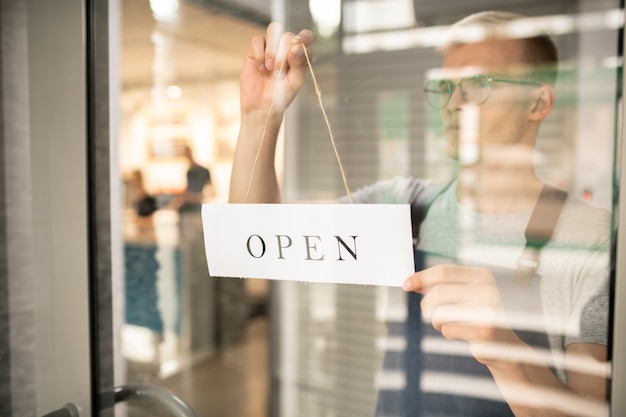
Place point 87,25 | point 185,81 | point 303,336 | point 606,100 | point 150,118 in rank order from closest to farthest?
point 87,25
point 606,100
point 150,118
point 303,336
point 185,81

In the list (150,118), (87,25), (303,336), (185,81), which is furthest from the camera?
(185,81)

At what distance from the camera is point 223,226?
2.25ft

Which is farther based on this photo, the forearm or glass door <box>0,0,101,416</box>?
glass door <box>0,0,101,416</box>

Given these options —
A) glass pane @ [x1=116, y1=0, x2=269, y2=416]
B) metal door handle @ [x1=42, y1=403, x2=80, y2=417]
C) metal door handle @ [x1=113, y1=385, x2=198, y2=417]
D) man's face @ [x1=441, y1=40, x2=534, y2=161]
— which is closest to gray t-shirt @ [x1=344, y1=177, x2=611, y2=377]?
man's face @ [x1=441, y1=40, x2=534, y2=161]

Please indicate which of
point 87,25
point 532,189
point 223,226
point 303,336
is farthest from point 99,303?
point 303,336

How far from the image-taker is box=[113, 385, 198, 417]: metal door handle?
0.81 m

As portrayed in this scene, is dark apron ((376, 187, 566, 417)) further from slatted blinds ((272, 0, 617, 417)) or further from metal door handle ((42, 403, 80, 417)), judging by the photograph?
slatted blinds ((272, 0, 617, 417))

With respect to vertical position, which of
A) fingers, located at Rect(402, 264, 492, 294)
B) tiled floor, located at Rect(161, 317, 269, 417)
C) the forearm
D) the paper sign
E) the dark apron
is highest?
the forearm

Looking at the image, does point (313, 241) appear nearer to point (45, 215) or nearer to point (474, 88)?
point (474, 88)

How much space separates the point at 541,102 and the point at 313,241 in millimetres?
486

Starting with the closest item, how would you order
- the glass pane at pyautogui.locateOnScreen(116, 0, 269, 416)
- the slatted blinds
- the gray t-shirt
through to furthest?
the gray t-shirt → the glass pane at pyautogui.locateOnScreen(116, 0, 269, 416) → the slatted blinds

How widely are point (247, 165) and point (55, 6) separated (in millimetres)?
479

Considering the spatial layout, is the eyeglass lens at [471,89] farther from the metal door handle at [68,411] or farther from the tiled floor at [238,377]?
the tiled floor at [238,377]

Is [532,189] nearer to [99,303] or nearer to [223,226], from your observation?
[223,226]
